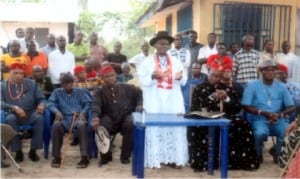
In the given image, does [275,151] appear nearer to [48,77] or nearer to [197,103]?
[197,103]

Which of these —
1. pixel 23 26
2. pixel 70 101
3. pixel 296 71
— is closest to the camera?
pixel 70 101

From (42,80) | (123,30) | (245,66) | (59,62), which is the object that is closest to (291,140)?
(245,66)

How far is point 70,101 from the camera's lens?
683 centimetres

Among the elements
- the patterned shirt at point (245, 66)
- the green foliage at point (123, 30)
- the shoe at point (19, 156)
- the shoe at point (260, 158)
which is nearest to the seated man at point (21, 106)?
the shoe at point (19, 156)

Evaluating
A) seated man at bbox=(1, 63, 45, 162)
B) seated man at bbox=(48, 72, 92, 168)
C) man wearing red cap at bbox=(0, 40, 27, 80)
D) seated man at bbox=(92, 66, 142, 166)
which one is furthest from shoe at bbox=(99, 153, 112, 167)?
man wearing red cap at bbox=(0, 40, 27, 80)

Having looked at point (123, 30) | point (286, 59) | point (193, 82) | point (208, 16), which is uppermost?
point (123, 30)

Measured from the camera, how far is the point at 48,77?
8039 millimetres

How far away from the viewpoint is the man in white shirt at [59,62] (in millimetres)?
8258

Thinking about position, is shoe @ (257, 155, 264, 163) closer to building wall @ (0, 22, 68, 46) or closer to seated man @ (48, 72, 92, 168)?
seated man @ (48, 72, 92, 168)

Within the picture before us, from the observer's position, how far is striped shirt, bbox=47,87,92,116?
6746 mm

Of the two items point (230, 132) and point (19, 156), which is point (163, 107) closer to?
point (230, 132)

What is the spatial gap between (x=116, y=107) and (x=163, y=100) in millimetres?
730

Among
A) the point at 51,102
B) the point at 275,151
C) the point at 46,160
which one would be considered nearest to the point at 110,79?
the point at 51,102

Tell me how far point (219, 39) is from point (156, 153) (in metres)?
4.23
